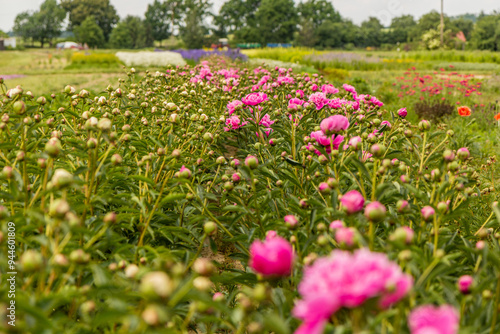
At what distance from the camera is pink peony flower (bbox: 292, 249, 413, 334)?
0.49 meters

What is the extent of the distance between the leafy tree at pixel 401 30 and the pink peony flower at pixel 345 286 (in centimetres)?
5656

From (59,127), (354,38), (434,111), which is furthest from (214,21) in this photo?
(59,127)

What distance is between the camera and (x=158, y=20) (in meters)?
52.0

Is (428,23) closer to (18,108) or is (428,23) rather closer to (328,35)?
(328,35)

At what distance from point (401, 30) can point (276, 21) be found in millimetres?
19859

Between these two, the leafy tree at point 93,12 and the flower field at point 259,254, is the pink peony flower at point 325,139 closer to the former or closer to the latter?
the flower field at point 259,254

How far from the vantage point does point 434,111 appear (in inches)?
210

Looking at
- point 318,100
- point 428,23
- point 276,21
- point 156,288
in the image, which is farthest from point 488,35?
point 156,288

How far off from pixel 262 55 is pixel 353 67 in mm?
6799

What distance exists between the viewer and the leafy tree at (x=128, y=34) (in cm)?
4044

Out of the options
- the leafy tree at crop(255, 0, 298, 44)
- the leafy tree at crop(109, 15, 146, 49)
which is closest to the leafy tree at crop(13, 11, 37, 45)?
the leafy tree at crop(109, 15, 146, 49)

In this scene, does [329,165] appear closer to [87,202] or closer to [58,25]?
[87,202]

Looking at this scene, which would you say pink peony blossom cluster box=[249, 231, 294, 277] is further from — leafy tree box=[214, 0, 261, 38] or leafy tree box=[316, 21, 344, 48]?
leafy tree box=[214, 0, 261, 38]

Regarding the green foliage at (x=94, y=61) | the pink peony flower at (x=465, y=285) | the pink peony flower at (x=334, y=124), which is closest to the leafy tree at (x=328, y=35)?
the green foliage at (x=94, y=61)
